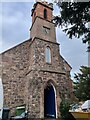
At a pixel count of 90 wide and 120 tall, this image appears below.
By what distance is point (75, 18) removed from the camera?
5.89 meters

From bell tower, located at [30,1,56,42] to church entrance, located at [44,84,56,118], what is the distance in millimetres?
4189

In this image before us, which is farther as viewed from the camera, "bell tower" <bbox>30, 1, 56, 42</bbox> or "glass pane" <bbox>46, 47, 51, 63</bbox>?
"bell tower" <bbox>30, 1, 56, 42</bbox>

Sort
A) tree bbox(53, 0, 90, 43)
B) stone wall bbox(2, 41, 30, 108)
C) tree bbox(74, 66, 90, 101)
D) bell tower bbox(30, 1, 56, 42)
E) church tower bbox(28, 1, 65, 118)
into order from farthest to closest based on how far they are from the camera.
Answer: bell tower bbox(30, 1, 56, 42) → stone wall bbox(2, 41, 30, 108) → church tower bbox(28, 1, 65, 118) → tree bbox(74, 66, 90, 101) → tree bbox(53, 0, 90, 43)

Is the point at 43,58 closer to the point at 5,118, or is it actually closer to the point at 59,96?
the point at 59,96

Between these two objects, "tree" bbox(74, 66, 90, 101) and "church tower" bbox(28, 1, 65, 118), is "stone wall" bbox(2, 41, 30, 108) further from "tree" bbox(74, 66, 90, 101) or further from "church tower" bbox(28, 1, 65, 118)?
"tree" bbox(74, 66, 90, 101)

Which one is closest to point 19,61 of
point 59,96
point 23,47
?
point 23,47

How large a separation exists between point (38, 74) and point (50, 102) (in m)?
2.99

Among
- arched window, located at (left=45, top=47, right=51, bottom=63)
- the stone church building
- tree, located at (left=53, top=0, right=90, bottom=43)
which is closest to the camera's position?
tree, located at (left=53, top=0, right=90, bottom=43)

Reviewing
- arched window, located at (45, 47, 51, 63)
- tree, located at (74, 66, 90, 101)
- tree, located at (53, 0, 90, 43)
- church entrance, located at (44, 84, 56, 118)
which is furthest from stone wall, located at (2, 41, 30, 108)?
tree, located at (53, 0, 90, 43)

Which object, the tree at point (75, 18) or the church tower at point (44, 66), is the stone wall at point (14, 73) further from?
the tree at point (75, 18)

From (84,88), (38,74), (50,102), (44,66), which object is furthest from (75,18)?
(50,102)

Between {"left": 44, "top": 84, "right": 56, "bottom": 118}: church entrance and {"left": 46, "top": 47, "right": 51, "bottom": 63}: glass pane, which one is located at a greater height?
{"left": 46, "top": 47, "right": 51, "bottom": 63}: glass pane

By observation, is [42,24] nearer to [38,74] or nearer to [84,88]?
[38,74]

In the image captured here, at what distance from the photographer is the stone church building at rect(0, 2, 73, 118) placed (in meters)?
16.8
